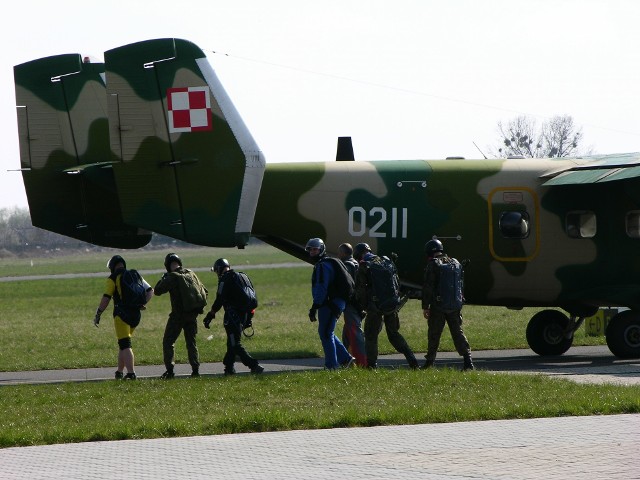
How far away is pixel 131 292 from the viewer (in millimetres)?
17719

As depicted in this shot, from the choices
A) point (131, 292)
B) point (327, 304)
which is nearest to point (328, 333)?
point (327, 304)

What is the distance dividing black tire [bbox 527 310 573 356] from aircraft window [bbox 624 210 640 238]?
2.27 m

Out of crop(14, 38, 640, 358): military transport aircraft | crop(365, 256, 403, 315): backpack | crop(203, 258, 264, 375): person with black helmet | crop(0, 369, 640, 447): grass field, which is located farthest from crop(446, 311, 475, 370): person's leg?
crop(14, 38, 640, 358): military transport aircraft

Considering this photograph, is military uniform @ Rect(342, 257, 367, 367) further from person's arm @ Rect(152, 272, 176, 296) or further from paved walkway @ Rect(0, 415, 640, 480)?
paved walkway @ Rect(0, 415, 640, 480)

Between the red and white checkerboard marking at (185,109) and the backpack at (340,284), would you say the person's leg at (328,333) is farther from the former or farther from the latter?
the red and white checkerboard marking at (185,109)

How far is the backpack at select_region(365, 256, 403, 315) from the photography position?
57.6ft

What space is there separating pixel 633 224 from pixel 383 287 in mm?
6384

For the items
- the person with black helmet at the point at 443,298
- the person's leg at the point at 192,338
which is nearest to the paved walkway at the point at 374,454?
the person with black helmet at the point at 443,298

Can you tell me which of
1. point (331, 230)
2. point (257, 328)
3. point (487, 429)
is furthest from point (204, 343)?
point (487, 429)

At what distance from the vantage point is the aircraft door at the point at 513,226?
21.5 meters

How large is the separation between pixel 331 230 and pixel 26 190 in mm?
5538

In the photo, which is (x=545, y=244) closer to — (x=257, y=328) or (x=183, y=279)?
(x=183, y=279)

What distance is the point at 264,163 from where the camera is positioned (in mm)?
19453

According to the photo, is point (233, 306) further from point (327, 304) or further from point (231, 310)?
point (327, 304)
